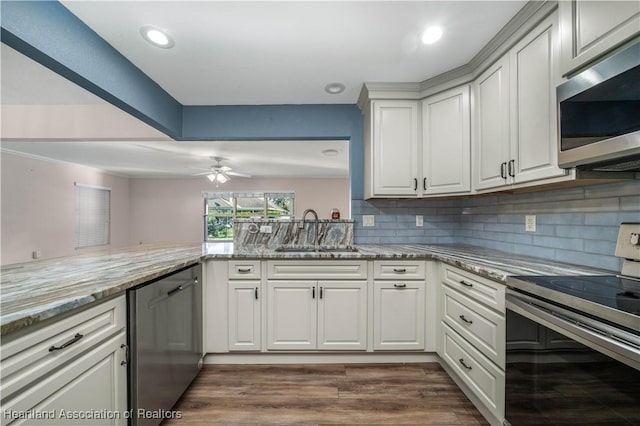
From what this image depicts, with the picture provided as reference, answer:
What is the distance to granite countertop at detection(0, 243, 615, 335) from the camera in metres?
0.89

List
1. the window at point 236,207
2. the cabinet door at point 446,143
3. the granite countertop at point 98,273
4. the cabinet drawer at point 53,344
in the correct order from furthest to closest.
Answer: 1. the window at point 236,207
2. the cabinet door at point 446,143
3. the granite countertop at point 98,273
4. the cabinet drawer at point 53,344

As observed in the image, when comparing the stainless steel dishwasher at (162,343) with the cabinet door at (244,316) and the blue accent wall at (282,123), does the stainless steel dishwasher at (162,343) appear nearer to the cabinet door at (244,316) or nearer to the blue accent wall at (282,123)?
the cabinet door at (244,316)

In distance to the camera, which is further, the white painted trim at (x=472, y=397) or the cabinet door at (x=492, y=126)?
the cabinet door at (x=492, y=126)

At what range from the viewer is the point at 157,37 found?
1.68 m

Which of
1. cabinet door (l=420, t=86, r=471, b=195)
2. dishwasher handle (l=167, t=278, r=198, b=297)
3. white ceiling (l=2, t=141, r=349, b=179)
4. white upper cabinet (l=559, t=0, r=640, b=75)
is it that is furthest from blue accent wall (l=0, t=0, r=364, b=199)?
white upper cabinet (l=559, t=0, r=640, b=75)

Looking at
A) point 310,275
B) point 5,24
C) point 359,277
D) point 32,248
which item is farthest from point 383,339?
point 32,248

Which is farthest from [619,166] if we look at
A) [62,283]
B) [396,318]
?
[62,283]

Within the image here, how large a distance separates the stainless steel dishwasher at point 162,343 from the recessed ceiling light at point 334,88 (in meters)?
1.81

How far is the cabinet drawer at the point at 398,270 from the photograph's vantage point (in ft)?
6.99

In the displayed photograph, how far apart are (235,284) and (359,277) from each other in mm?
984

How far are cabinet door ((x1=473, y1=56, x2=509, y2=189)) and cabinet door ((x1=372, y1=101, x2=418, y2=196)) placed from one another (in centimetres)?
49

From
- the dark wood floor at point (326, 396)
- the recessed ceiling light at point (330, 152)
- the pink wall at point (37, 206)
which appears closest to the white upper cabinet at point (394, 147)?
the dark wood floor at point (326, 396)

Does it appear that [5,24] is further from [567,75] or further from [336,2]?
[567,75]

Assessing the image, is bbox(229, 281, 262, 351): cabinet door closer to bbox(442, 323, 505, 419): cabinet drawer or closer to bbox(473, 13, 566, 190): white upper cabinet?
bbox(442, 323, 505, 419): cabinet drawer
